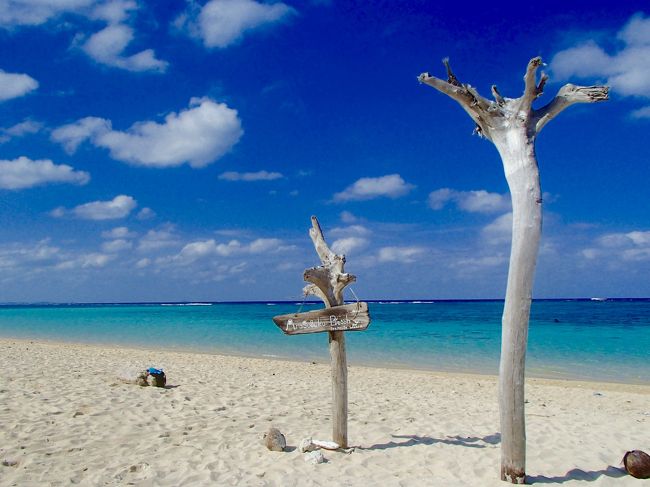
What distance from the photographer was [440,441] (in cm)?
662

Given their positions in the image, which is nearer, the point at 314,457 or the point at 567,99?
the point at 567,99

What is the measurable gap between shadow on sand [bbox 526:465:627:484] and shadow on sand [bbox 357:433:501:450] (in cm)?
121

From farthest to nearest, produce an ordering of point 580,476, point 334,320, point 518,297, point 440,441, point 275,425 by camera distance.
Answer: point 275,425
point 440,441
point 334,320
point 580,476
point 518,297

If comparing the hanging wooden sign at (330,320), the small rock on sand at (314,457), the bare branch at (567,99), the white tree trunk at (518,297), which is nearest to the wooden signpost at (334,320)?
the hanging wooden sign at (330,320)

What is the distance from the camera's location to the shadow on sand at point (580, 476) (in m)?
5.09

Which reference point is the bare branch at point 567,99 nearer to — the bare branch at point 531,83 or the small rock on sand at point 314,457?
the bare branch at point 531,83

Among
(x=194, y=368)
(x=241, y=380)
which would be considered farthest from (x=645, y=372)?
(x=194, y=368)

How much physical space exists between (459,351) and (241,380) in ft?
40.5

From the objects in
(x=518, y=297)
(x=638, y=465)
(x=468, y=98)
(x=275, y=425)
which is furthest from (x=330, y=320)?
(x=638, y=465)

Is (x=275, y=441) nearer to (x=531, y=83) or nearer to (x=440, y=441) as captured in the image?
(x=440, y=441)

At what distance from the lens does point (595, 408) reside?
9.91 metres

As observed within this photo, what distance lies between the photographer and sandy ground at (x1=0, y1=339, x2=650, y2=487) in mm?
5195

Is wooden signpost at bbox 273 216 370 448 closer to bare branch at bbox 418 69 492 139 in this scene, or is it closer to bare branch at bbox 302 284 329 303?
bare branch at bbox 302 284 329 303

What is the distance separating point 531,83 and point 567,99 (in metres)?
0.40
